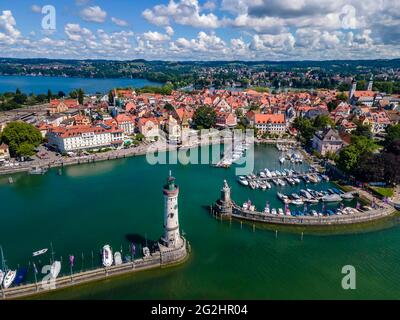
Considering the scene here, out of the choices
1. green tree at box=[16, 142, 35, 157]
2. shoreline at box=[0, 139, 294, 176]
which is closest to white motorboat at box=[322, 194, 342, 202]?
shoreline at box=[0, 139, 294, 176]

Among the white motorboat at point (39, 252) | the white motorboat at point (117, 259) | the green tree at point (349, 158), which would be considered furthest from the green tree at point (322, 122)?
the white motorboat at point (39, 252)

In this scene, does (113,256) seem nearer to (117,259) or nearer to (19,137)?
(117,259)

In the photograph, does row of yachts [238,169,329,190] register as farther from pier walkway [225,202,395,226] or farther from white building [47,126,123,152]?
white building [47,126,123,152]

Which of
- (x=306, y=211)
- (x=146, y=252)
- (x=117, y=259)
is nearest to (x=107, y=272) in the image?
(x=117, y=259)

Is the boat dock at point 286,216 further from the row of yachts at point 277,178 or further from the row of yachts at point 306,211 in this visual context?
the row of yachts at point 277,178

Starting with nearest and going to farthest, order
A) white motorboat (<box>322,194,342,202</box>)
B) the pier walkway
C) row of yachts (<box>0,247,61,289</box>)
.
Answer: row of yachts (<box>0,247,61,289</box>) → the pier walkway → white motorboat (<box>322,194,342,202</box>)

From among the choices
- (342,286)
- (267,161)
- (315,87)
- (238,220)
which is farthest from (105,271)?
(315,87)

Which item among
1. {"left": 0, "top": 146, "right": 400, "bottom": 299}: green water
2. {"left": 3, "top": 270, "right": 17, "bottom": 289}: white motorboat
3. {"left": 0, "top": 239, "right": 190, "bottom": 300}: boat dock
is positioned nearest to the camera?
{"left": 0, "top": 239, "right": 190, "bottom": 300}: boat dock
